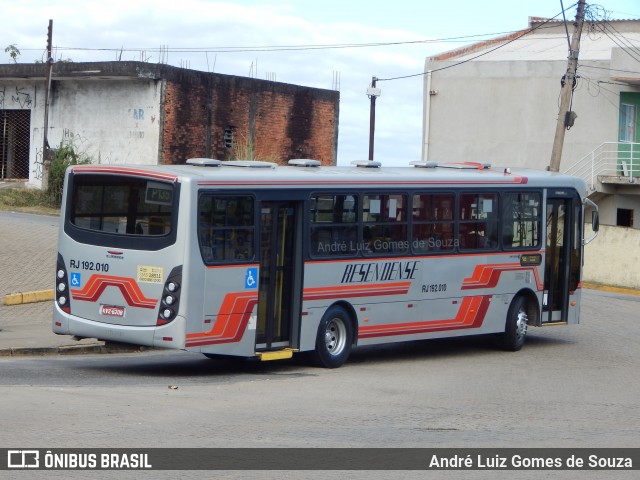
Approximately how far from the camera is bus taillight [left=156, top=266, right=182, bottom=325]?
1402 cm

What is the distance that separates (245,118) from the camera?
42875mm

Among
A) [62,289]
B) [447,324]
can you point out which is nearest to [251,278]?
[62,289]

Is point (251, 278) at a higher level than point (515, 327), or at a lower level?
higher

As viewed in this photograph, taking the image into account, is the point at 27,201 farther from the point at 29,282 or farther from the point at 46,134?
the point at 29,282

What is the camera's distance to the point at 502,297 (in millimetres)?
18844

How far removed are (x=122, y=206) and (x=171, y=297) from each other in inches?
56.5

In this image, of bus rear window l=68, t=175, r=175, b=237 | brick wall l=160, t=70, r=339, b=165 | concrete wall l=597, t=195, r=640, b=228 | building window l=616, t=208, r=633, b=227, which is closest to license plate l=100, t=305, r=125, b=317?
bus rear window l=68, t=175, r=175, b=237

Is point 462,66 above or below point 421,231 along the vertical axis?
above

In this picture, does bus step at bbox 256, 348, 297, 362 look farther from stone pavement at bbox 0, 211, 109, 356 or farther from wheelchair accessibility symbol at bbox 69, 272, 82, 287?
stone pavement at bbox 0, 211, 109, 356

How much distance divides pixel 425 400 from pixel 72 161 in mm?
28297

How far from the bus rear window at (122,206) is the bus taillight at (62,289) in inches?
24.0

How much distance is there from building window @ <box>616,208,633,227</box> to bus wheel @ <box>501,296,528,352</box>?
24610mm
